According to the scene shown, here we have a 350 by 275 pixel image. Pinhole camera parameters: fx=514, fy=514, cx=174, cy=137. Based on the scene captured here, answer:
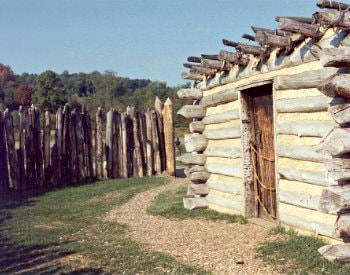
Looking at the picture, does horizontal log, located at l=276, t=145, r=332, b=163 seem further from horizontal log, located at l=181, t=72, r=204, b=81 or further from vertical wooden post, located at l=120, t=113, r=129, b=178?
vertical wooden post, located at l=120, t=113, r=129, b=178

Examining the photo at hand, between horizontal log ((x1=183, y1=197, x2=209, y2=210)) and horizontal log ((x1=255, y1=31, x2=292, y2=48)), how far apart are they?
432 cm

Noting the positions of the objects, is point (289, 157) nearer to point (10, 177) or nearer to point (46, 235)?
point (46, 235)

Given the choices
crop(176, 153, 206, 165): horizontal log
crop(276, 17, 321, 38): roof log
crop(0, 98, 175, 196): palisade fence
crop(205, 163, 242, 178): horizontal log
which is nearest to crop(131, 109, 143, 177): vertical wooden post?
crop(0, 98, 175, 196): palisade fence

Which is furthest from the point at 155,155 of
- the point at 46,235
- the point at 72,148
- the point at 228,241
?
the point at 228,241

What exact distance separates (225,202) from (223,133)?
1.36m

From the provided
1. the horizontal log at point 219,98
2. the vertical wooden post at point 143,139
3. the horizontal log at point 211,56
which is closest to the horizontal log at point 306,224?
the horizontal log at point 219,98

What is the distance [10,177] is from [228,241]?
368 inches

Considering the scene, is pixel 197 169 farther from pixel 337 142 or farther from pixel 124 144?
pixel 124 144

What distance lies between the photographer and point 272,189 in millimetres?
8906

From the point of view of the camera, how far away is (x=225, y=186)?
33.3 ft

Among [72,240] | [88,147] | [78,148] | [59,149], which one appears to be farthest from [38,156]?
[72,240]

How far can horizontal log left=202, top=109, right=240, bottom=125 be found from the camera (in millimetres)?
9673

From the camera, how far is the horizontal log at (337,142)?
6043mm

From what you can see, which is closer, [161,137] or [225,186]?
[225,186]
